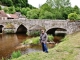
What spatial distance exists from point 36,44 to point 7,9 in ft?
247

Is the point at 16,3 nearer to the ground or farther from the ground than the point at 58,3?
farther from the ground

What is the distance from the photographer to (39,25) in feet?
Answer: 182

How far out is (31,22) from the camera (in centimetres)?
5681

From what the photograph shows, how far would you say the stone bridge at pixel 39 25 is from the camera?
4453 cm

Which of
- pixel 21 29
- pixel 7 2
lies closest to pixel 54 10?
pixel 21 29

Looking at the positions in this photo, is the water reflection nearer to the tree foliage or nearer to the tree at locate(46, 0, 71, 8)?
the tree at locate(46, 0, 71, 8)

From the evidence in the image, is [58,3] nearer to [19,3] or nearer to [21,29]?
[21,29]

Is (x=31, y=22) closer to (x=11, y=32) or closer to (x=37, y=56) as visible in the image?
(x=11, y=32)

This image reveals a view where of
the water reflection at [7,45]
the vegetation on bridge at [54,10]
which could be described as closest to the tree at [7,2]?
Result: the vegetation on bridge at [54,10]

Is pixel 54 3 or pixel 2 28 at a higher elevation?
pixel 54 3

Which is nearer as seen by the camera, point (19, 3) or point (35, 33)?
point (35, 33)

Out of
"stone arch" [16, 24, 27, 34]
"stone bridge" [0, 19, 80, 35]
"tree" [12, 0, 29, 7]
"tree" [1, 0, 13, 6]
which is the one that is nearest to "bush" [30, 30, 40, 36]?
"stone bridge" [0, 19, 80, 35]

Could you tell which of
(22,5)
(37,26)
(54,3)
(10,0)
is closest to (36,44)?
(37,26)

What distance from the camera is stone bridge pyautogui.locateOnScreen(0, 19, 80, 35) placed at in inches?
1753
